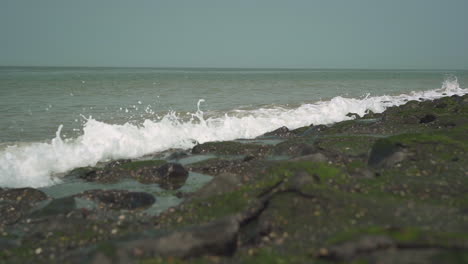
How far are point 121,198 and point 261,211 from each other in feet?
15.0

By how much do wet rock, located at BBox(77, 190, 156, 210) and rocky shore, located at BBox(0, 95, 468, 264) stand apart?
35mm

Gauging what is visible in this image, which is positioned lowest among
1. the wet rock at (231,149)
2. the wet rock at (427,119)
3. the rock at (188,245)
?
the wet rock at (231,149)

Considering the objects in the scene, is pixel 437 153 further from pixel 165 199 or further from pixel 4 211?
pixel 4 211

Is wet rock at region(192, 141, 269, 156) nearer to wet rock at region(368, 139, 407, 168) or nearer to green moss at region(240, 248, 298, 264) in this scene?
wet rock at region(368, 139, 407, 168)

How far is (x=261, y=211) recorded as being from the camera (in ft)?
28.5

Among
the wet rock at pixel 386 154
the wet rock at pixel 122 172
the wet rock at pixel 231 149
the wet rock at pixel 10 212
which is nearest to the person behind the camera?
the wet rock at pixel 10 212

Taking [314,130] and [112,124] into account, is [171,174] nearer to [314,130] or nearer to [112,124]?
[314,130]

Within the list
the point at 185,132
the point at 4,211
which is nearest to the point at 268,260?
the point at 4,211

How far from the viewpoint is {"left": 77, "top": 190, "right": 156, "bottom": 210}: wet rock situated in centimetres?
1118

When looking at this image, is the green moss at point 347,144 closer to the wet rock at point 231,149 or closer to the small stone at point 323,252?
the wet rock at point 231,149

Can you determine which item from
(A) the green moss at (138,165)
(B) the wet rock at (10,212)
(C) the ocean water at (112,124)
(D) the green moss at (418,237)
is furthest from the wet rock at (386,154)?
(C) the ocean water at (112,124)

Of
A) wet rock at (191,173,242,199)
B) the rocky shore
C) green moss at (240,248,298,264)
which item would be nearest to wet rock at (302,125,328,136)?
the rocky shore

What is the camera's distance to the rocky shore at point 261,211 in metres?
6.50

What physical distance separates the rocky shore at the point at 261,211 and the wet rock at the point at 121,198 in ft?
0.11
